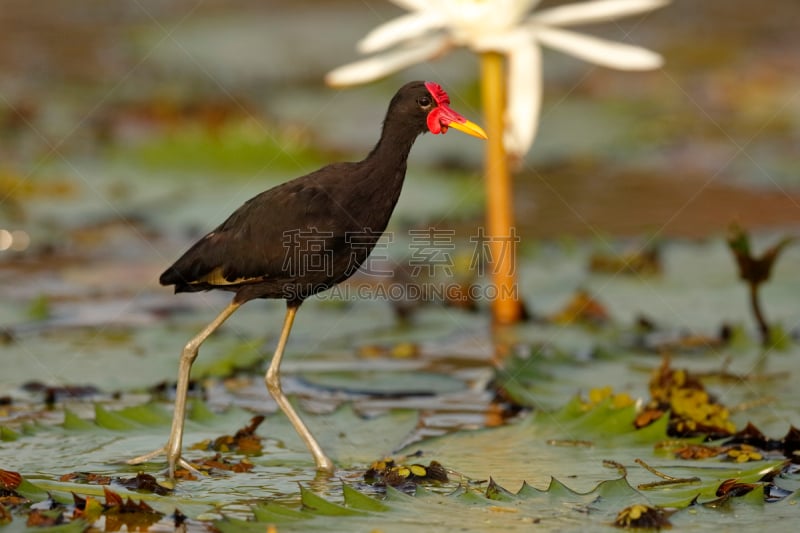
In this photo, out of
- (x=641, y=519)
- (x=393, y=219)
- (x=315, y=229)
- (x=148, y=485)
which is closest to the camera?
(x=641, y=519)

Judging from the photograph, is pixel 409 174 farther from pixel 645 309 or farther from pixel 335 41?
pixel 335 41

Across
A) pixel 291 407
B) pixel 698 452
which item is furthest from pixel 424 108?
pixel 698 452

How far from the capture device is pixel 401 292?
25.4 ft

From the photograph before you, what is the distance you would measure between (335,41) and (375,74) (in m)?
7.48

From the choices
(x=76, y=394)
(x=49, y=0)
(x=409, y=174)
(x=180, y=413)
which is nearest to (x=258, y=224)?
(x=180, y=413)

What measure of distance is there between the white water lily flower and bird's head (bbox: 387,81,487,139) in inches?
60.2

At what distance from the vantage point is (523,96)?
6504 millimetres

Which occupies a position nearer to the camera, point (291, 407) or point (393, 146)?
point (393, 146)

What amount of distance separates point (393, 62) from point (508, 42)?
0.57 metres

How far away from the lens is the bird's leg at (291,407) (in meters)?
4.72

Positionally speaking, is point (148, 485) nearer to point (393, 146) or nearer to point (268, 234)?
point (268, 234)

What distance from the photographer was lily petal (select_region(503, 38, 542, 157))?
21.2 ft

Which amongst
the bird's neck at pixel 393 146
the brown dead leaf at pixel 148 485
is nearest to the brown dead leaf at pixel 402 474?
the brown dead leaf at pixel 148 485

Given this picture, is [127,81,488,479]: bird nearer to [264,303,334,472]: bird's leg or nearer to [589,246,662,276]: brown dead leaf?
[264,303,334,472]: bird's leg
